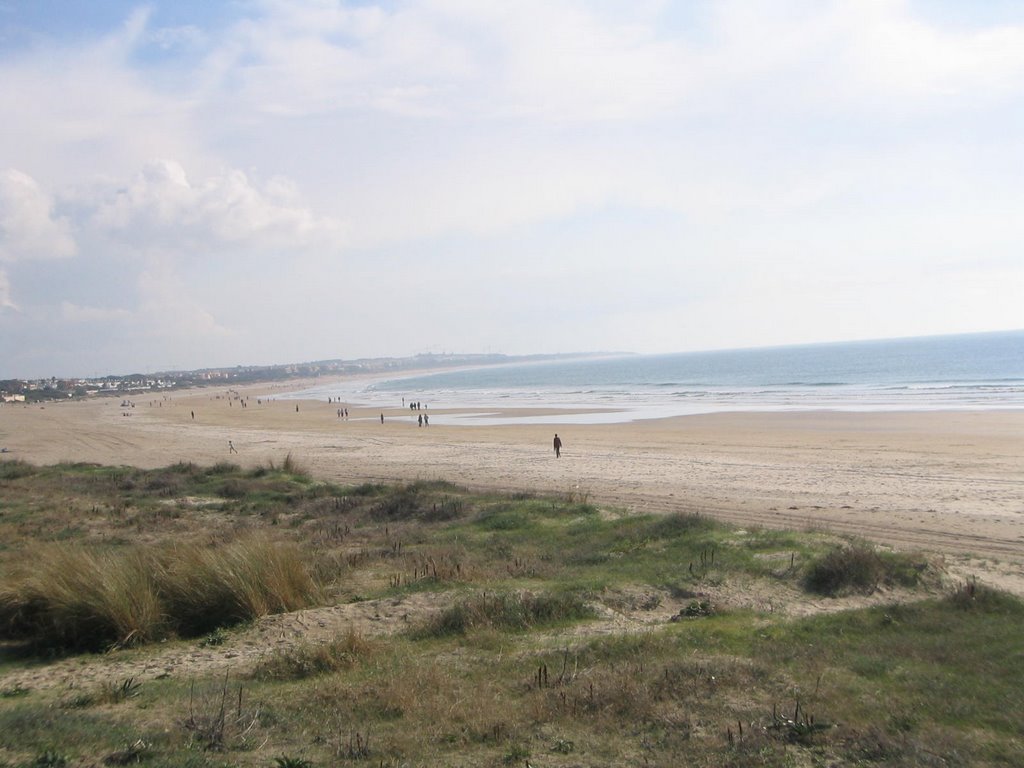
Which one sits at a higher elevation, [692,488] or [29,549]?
[29,549]

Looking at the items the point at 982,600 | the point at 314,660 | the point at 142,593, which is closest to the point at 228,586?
the point at 142,593

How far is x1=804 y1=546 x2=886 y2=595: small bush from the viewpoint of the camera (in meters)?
9.51

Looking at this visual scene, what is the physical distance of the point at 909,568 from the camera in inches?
391

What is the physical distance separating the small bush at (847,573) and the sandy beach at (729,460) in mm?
1995

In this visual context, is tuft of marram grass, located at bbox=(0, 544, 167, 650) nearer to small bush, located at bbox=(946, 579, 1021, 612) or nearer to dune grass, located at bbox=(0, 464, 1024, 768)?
dune grass, located at bbox=(0, 464, 1024, 768)

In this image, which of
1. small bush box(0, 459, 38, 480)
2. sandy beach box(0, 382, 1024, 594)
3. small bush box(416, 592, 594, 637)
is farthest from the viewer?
small bush box(0, 459, 38, 480)

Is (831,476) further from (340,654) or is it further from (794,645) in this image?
(340,654)

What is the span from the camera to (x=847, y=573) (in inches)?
381

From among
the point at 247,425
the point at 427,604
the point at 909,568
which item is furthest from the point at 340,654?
the point at 247,425

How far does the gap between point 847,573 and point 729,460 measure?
19.7 meters

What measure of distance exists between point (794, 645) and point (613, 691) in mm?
2335

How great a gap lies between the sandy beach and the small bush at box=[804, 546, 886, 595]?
1995 millimetres

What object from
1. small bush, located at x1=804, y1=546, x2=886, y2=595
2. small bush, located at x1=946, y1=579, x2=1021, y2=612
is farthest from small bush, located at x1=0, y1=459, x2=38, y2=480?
small bush, located at x1=946, y1=579, x2=1021, y2=612

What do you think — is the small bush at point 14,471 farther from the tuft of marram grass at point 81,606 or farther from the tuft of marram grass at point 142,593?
the tuft of marram grass at point 81,606
